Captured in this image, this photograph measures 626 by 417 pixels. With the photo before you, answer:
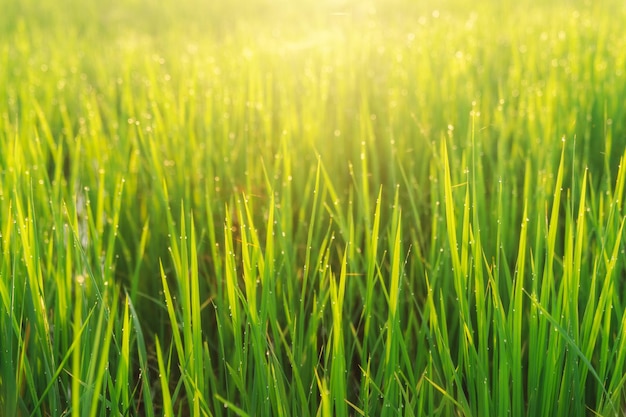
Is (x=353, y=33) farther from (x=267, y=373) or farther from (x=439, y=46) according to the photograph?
(x=267, y=373)

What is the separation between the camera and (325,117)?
1.69 meters

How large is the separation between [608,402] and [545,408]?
0.22 ft

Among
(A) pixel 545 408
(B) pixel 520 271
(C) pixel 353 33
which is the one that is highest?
(C) pixel 353 33

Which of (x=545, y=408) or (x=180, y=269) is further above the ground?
(x=180, y=269)

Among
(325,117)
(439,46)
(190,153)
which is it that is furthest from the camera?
(439,46)

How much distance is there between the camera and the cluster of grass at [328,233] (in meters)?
0.76

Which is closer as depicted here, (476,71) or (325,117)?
(325,117)

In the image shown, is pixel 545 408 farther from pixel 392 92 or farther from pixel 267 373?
pixel 392 92

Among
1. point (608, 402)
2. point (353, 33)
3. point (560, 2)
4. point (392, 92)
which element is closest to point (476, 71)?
point (392, 92)

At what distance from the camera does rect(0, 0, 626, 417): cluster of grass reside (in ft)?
2.49

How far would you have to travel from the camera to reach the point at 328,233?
965 millimetres

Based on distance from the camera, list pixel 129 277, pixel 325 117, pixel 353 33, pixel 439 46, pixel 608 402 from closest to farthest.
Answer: pixel 608 402 < pixel 129 277 < pixel 325 117 < pixel 439 46 < pixel 353 33

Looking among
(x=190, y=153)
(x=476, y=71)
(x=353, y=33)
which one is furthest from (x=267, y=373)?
(x=353, y=33)

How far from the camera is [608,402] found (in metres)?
0.73
